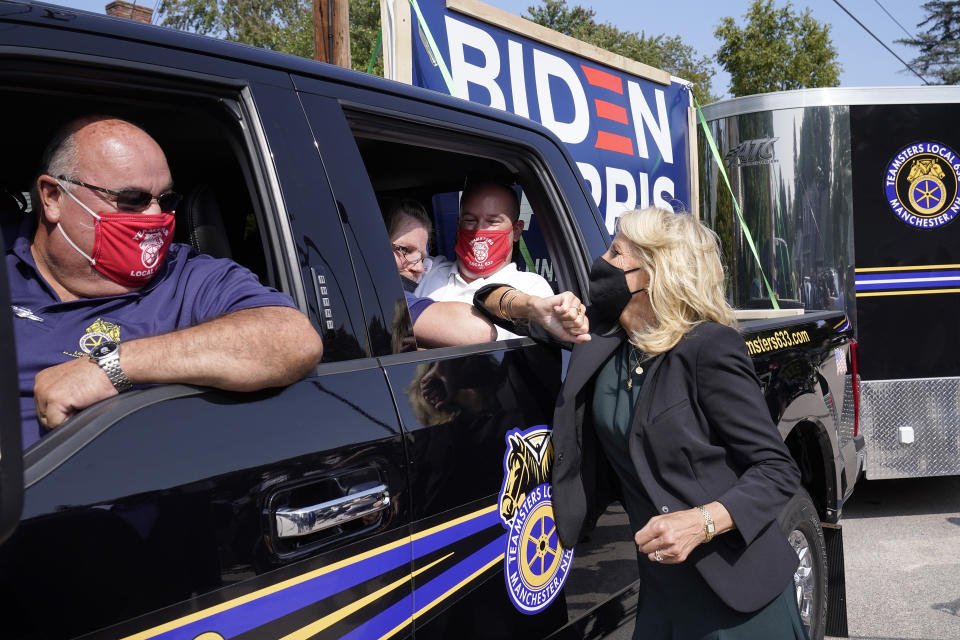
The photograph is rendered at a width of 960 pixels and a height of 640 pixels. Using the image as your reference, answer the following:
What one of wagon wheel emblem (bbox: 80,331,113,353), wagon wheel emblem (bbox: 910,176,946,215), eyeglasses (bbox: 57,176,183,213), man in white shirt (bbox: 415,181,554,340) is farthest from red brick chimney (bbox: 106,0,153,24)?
wagon wheel emblem (bbox: 910,176,946,215)

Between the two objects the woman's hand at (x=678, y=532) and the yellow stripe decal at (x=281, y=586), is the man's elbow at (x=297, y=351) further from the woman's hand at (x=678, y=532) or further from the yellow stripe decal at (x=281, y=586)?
the woman's hand at (x=678, y=532)

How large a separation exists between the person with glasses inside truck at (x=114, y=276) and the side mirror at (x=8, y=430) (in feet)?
2.02

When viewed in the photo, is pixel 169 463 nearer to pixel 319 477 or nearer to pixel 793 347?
pixel 319 477

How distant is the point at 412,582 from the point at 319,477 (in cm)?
33

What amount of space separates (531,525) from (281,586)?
0.81 m

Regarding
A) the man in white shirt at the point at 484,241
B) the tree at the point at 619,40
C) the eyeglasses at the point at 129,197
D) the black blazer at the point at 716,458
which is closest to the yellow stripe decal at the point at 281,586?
the black blazer at the point at 716,458

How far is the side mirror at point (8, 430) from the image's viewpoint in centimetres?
88

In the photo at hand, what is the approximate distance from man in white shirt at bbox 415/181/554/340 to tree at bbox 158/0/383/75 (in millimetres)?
21358

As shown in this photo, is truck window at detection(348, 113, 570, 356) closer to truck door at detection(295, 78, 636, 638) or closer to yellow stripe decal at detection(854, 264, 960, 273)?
truck door at detection(295, 78, 636, 638)

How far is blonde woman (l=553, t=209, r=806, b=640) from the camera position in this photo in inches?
79.4

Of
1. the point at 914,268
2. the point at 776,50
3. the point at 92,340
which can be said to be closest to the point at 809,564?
the point at 92,340

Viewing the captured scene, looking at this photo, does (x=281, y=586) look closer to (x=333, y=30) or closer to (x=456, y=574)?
(x=456, y=574)

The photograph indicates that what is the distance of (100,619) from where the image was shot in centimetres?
117

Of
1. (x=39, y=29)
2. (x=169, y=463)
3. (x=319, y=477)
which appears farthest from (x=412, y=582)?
(x=39, y=29)
